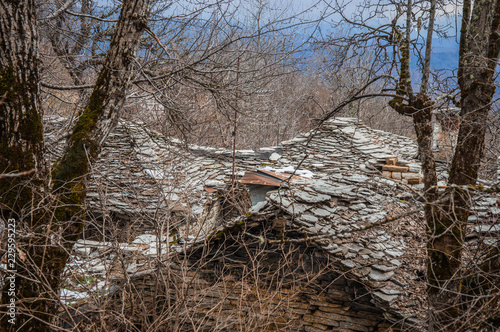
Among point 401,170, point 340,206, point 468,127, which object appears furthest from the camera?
point 401,170

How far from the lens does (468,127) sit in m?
3.99

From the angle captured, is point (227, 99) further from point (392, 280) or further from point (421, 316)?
point (421, 316)

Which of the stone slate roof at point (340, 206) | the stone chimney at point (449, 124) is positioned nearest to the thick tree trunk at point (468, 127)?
the stone chimney at point (449, 124)

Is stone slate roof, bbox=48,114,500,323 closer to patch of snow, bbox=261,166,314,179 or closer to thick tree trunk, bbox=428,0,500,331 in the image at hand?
patch of snow, bbox=261,166,314,179

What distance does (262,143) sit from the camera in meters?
19.4

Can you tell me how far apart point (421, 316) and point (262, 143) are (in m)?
15.4

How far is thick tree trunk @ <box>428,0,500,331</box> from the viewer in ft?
12.3

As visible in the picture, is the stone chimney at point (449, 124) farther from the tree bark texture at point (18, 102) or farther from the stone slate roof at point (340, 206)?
the tree bark texture at point (18, 102)

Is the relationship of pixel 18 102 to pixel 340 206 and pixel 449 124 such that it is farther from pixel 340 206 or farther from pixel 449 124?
pixel 340 206

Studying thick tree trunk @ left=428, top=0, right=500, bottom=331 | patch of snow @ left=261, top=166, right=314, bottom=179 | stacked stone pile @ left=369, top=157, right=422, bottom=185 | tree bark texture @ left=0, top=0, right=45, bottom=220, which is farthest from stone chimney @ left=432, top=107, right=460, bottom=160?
tree bark texture @ left=0, top=0, right=45, bottom=220

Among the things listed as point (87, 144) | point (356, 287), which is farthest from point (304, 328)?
point (87, 144)

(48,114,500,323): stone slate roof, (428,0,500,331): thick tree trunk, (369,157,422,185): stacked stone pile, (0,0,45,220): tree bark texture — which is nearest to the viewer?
(0,0,45,220): tree bark texture

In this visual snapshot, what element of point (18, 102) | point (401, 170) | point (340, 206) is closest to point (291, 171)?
point (340, 206)

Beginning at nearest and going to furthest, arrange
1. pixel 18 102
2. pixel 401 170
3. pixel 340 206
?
1. pixel 18 102
2. pixel 340 206
3. pixel 401 170
